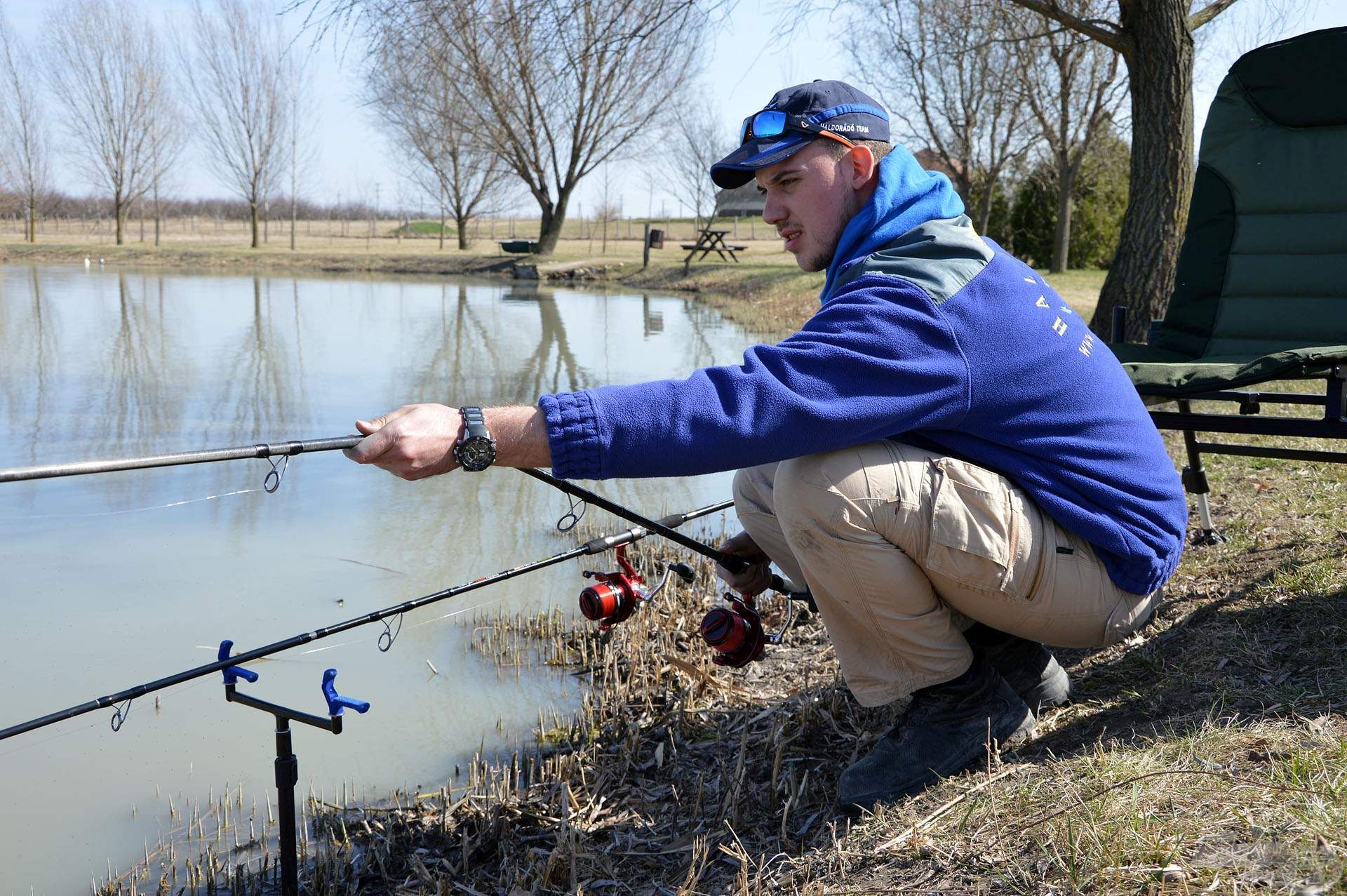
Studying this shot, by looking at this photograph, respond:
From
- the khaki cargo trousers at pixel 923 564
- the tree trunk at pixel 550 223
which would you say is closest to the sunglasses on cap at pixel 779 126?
the khaki cargo trousers at pixel 923 564

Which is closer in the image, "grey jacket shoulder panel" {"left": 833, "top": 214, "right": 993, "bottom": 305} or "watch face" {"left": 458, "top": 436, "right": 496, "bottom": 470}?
"watch face" {"left": 458, "top": 436, "right": 496, "bottom": 470}

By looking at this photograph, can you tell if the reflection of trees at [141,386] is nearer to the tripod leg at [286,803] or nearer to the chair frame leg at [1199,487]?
the tripod leg at [286,803]

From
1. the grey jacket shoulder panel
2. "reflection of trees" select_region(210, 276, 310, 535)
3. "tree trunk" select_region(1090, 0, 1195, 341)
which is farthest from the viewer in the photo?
"reflection of trees" select_region(210, 276, 310, 535)

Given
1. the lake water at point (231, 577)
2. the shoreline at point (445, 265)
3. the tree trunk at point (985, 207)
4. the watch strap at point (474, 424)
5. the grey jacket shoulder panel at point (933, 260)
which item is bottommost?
the lake water at point (231, 577)

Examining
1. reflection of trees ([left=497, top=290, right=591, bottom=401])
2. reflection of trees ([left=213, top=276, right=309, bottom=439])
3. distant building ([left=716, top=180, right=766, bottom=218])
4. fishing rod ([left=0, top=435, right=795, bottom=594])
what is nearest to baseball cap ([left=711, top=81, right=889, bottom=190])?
fishing rod ([left=0, top=435, right=795, bottom=594])

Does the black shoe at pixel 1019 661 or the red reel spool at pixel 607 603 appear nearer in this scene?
the black shoe at pixel 1019 661

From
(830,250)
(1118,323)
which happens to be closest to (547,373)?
(1118,323)

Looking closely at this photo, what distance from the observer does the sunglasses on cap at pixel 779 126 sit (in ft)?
7.41

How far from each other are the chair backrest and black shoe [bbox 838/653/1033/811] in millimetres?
2009

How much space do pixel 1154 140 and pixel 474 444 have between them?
18.6 ft

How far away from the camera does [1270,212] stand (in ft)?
12.7

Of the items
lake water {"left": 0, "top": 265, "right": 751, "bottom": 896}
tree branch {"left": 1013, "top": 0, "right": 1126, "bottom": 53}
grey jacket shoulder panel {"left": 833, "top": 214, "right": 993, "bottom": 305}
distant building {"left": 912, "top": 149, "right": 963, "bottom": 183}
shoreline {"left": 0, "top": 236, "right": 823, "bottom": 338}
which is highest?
distant building {"left": 912, "top": 149, "right": 963, "bottom": 183}

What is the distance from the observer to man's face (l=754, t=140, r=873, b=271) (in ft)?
7.54

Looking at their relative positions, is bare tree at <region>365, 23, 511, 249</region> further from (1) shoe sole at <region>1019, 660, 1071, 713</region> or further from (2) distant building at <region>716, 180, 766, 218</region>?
(1) shoe sole at <region>1019, 660, 1071, 713</region>
